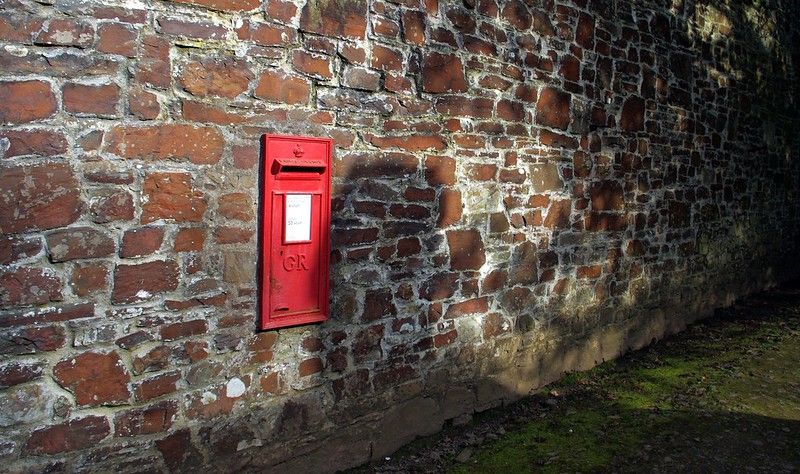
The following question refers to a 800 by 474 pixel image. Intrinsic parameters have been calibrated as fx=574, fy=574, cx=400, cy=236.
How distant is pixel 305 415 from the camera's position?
132 inches

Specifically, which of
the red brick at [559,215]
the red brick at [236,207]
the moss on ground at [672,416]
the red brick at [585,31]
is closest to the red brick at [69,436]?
the red brick at [236,207]

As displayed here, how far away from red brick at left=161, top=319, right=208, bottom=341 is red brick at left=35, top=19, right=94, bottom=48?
136 centimetres

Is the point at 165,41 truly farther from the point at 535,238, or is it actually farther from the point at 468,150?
the point at 535,238

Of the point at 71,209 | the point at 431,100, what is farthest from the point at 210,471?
the point at 431,100

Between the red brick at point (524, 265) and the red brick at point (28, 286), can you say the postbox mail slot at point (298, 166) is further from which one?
the red brick at point (524, 265)

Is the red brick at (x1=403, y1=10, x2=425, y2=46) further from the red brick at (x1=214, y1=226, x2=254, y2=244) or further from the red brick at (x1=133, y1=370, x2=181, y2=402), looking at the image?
the red brick at (x1=133, y1=370, x2=181, y2=402)

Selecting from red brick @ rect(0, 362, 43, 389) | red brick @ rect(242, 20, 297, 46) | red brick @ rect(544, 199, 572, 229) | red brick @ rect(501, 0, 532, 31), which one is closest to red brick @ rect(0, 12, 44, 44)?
red brick @ rect(242, 20, 297, 46)

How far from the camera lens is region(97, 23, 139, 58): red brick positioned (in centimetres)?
258

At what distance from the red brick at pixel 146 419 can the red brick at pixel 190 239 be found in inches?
30.3

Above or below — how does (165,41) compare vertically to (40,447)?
above

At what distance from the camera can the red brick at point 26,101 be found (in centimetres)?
240

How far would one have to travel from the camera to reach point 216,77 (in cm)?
290

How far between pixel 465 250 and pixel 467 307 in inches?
16.8

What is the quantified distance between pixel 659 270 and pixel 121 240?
18.0 ft
